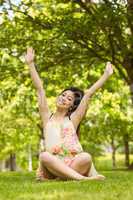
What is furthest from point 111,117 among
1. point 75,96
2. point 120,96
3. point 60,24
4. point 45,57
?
point 75,96

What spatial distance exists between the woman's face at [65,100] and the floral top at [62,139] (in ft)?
1.00

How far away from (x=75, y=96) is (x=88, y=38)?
831cm

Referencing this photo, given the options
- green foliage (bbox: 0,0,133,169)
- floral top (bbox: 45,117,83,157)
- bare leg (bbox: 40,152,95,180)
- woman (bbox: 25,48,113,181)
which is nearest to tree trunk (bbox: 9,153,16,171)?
green foliage (bbox: 0,0,133,169)

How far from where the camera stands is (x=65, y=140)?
29.6ft

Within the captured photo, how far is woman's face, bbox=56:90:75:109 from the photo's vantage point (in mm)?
9189

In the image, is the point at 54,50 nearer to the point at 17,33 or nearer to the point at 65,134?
the point at 17,33

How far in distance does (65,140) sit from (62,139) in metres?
0.06

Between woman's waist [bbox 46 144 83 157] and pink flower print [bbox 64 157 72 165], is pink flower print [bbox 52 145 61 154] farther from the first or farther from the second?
pink flower print [bbox 64 157 72 165]

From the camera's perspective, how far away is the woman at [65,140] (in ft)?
28.2

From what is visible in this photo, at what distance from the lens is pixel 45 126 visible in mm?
9312

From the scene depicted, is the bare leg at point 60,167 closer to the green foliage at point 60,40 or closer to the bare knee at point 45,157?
the bare knee at point 45,157

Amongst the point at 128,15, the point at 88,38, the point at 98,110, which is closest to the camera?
the point at 128,15

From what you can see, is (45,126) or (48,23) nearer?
(45,126)

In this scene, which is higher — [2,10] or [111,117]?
[2,10]
